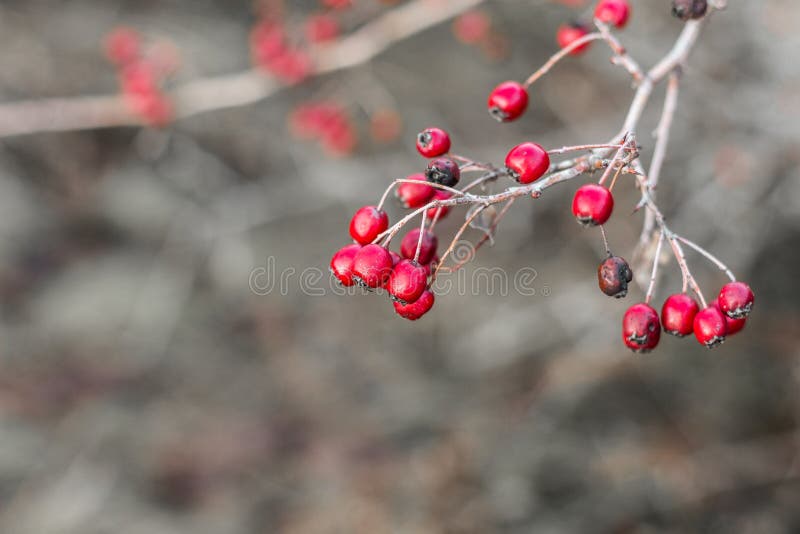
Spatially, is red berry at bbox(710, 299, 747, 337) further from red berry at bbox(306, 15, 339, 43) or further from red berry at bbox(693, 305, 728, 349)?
red berry at bbox(306, 15, 339, 43)

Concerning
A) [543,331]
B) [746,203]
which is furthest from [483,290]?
[746,203]

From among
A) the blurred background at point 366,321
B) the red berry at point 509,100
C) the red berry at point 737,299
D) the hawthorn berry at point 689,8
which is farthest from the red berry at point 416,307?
the blurred background at point 366,321

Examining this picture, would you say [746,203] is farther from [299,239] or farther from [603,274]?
[299,239]

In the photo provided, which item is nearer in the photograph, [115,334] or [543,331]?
[543,331]

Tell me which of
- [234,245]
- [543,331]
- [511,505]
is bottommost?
[511,505]

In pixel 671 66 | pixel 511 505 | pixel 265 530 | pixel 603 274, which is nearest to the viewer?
pixel 603 274

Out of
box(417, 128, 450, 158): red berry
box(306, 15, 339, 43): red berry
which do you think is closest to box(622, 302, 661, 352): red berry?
box(417, 128, 450, 158): red berry

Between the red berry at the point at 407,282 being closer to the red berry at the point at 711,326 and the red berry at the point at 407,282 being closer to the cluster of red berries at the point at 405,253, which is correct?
the cluster of red berries at the point at 405,253
